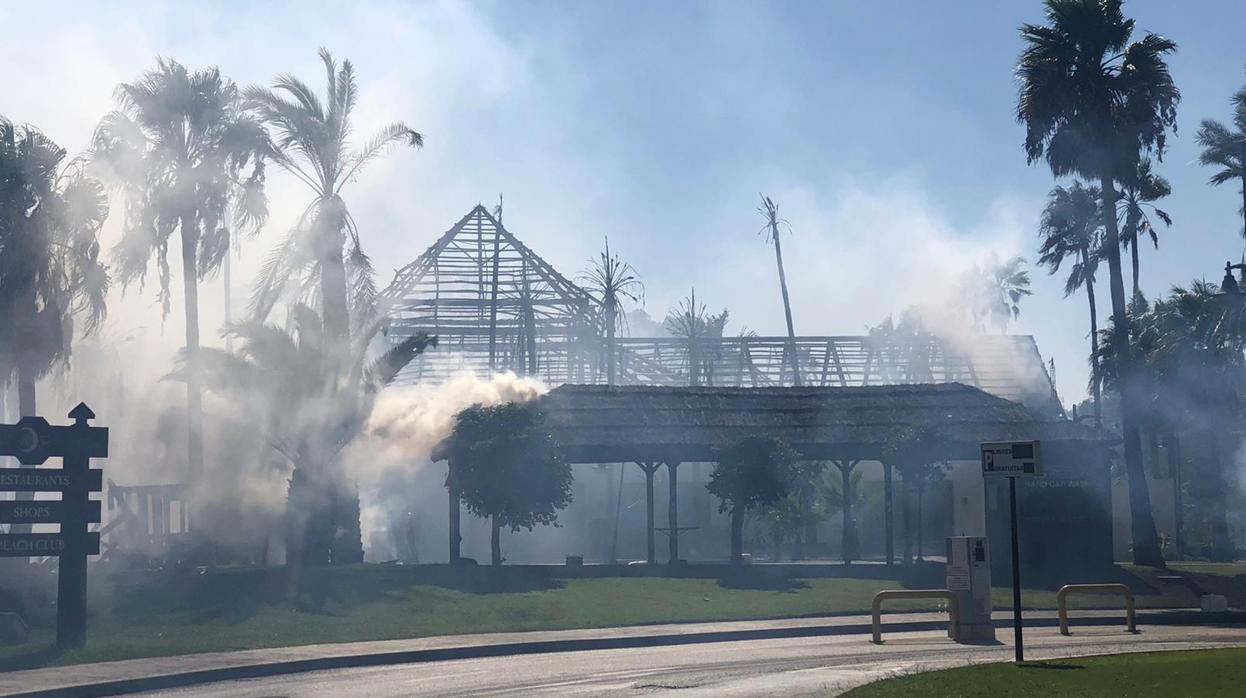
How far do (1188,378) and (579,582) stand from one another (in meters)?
27.8

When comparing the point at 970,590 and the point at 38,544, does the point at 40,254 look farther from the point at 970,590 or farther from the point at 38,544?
the point at 970,590

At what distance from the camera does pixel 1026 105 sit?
41000mm

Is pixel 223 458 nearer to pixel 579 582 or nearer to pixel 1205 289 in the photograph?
pixel 579 582

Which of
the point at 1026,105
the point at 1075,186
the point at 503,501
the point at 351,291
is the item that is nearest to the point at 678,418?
the point at 503,501

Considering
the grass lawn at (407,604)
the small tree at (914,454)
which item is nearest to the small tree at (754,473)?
the small tree at (914,454)

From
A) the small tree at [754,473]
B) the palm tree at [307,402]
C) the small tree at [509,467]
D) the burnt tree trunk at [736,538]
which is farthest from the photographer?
the small tree at [754,473]

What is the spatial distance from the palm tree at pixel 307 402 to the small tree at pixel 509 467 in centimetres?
312

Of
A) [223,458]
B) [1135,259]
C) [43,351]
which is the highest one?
[1135,259]

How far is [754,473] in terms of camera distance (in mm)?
40781

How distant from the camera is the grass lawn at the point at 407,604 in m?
24.2

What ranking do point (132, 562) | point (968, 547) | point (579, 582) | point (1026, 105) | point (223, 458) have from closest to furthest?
point (968, 547) < point (579, 582) < point (132, 562) < point (1026, 105) < point (223, 458)

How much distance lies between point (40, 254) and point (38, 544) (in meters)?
16.6

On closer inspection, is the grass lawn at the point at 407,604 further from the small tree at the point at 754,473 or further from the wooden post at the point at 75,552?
the small tree at the point at 754,473

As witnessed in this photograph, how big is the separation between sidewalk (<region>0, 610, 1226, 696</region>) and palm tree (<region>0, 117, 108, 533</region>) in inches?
691
